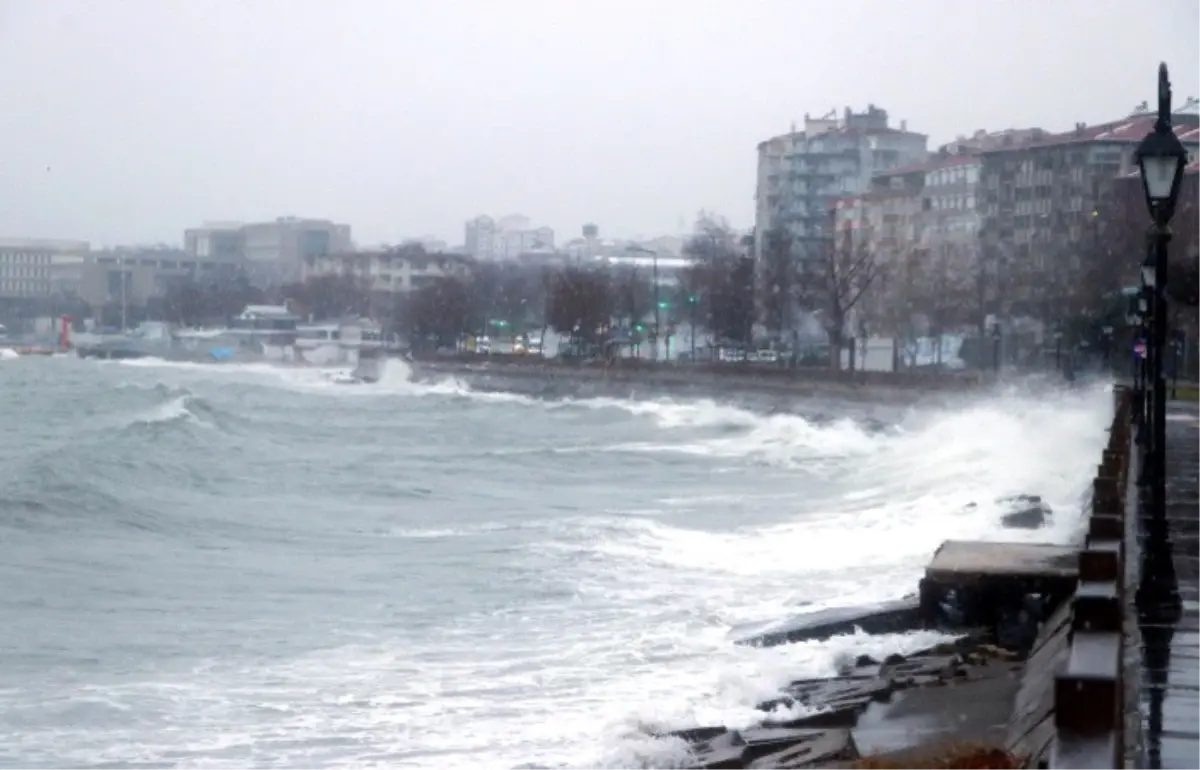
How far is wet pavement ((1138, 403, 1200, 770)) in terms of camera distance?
313 inches

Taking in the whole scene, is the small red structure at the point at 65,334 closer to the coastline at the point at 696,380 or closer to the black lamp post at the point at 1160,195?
the coastline at the point at 696,380

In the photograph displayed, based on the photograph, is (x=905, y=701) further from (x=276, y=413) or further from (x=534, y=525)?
(x=276, y=413)

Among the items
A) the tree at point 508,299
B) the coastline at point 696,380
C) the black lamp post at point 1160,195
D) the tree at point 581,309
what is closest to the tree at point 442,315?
the tree at point 508,299

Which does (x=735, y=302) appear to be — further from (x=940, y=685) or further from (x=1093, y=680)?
(x=1093, y=680)

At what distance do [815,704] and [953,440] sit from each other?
108 feet

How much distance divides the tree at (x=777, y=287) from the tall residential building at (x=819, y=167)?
81.5 feet

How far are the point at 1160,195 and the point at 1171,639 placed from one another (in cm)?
280

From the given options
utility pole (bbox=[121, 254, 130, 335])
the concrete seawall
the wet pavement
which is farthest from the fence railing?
utility pole (bbox=[121, 254, 130, 335])

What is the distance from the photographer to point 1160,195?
1159 centimetres

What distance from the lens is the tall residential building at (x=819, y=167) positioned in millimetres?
121062

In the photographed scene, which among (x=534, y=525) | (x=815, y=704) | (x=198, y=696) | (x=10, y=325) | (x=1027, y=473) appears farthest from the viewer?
(x=10, y=325)

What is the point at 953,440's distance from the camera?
44250 mm

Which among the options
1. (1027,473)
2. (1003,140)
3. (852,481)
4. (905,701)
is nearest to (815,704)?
(905,701)

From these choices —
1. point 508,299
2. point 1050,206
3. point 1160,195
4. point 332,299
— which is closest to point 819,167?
point 508,299
